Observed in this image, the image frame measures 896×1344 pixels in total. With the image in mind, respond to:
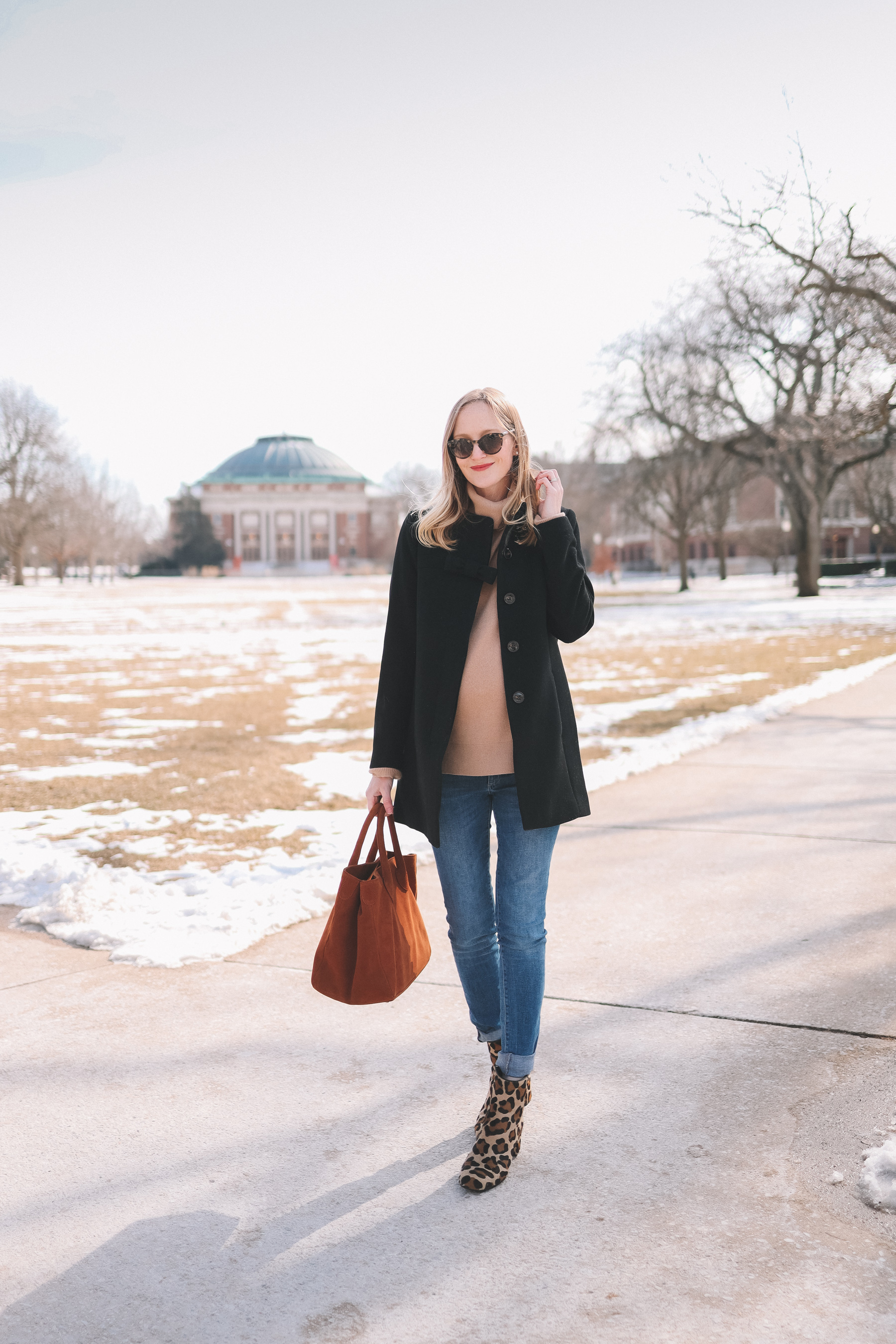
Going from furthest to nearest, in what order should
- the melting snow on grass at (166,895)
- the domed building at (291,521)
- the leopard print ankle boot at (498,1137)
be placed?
1. the domed building at (291,521)
2. the melting snow on grass at (166,895)
3. the leopard print ankle boot at (498,1137)

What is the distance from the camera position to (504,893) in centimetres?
276

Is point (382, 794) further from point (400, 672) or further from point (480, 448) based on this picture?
point (480, 448)

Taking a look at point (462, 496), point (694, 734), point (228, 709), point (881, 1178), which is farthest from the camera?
point (228, 709)

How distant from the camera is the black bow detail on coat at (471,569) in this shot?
272 centimetres

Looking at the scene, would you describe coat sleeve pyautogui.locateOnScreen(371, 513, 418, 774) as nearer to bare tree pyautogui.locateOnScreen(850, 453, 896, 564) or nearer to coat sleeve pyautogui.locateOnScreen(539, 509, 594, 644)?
coat sleeve pyautogui.locateOnScreen(539, 509, 594, 644)

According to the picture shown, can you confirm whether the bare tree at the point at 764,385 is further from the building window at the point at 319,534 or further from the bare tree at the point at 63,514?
the building window at the point at 319,534

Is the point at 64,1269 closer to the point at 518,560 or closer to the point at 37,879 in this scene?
the point at 518,560

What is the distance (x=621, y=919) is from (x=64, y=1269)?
2699mm

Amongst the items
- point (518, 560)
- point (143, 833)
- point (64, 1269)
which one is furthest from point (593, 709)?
point (64, 1269)

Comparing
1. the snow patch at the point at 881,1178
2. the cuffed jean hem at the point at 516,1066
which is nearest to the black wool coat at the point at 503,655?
the cuffed jean hem at the point at 516,1066

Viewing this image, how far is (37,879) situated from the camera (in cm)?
511

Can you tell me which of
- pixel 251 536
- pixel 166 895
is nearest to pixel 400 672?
pixel 166 895

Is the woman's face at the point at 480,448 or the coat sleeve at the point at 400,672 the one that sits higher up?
the woman's face at the point at 480,448

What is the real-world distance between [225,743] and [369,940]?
643 centimetres
